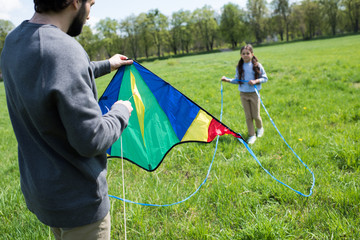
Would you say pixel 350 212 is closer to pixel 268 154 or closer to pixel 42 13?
pixel 268 154

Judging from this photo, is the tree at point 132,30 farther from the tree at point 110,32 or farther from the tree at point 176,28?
the tree at point 176,28

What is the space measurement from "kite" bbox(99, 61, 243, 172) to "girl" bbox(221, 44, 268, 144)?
2392 millimetres

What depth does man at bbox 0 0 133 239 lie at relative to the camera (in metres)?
1.04

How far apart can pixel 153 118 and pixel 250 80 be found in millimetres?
2740

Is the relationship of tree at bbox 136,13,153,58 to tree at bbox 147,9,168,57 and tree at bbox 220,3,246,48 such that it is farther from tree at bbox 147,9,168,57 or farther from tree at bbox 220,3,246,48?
tree at bbox 220,3,246,48

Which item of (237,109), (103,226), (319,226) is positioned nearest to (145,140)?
(103,226)

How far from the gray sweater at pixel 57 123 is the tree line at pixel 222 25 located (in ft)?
208

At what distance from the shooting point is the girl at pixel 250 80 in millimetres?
4574

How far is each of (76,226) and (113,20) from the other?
73.5 metres

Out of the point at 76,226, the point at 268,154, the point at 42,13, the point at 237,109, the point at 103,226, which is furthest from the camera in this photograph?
the point at 237,109

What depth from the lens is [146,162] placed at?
8.54ft

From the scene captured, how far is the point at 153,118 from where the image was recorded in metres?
2.51

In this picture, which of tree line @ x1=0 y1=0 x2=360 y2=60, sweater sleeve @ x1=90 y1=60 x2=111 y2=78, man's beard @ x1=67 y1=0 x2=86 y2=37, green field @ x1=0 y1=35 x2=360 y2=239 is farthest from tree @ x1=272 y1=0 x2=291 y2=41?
Answer: man's beard @ x1=67 y1=0 x2=86 y2=37

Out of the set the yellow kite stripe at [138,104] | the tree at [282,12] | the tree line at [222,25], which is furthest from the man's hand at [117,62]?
the tree at [282,12]
